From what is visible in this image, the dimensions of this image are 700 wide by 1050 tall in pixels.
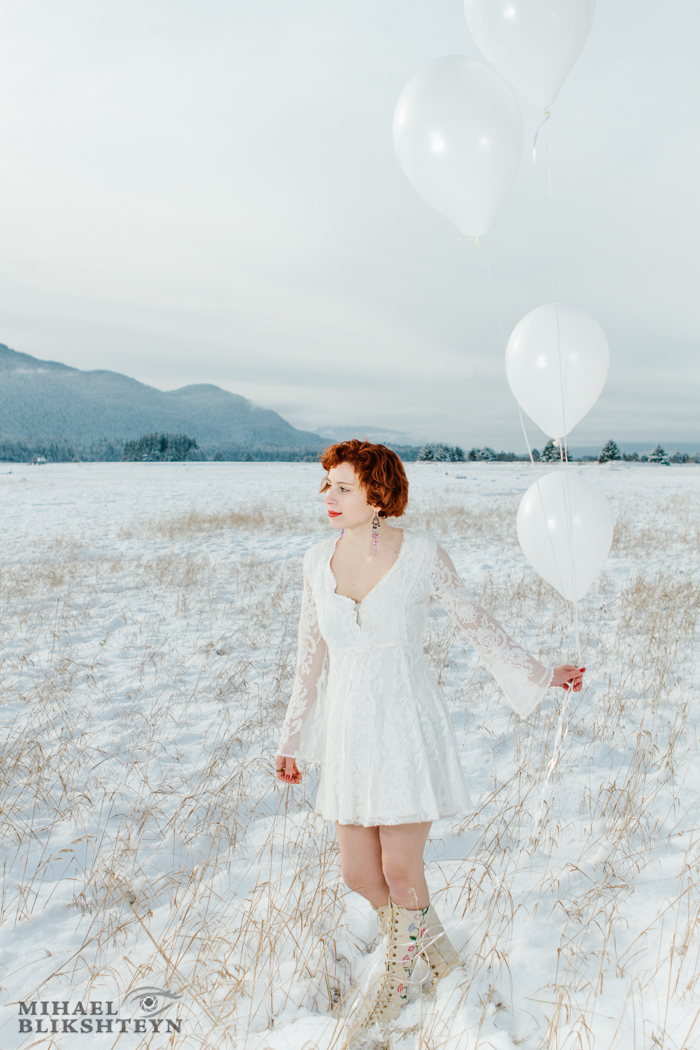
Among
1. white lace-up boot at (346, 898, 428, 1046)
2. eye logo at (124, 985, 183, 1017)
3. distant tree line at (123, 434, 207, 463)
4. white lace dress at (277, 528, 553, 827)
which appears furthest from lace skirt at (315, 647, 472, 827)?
distant tree line at (123, 434, 207, 463)

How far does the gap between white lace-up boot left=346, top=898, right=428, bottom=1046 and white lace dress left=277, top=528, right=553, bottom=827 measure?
0.35 metres

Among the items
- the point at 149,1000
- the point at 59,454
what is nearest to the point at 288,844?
the point at 149,1000

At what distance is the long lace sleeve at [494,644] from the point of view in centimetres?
206

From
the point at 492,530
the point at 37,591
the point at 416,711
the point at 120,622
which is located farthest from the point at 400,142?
the point at 492,530

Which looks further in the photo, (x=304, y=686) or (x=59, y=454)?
(x=59, y=454)

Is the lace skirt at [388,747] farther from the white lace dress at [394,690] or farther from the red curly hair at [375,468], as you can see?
the red curly hair at [375,468]

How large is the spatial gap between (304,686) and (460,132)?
8.05 feet

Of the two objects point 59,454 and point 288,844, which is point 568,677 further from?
point 59,454

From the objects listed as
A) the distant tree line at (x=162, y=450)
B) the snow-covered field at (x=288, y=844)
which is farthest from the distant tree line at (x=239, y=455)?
the snow-covered field at (x=288, y=844)

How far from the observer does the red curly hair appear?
1992 millimetres

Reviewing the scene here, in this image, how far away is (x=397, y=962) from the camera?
196 cm

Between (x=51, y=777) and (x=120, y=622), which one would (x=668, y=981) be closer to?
(x=51, y=777)

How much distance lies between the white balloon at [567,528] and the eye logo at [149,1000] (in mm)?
2404

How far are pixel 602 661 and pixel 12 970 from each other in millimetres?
4645
